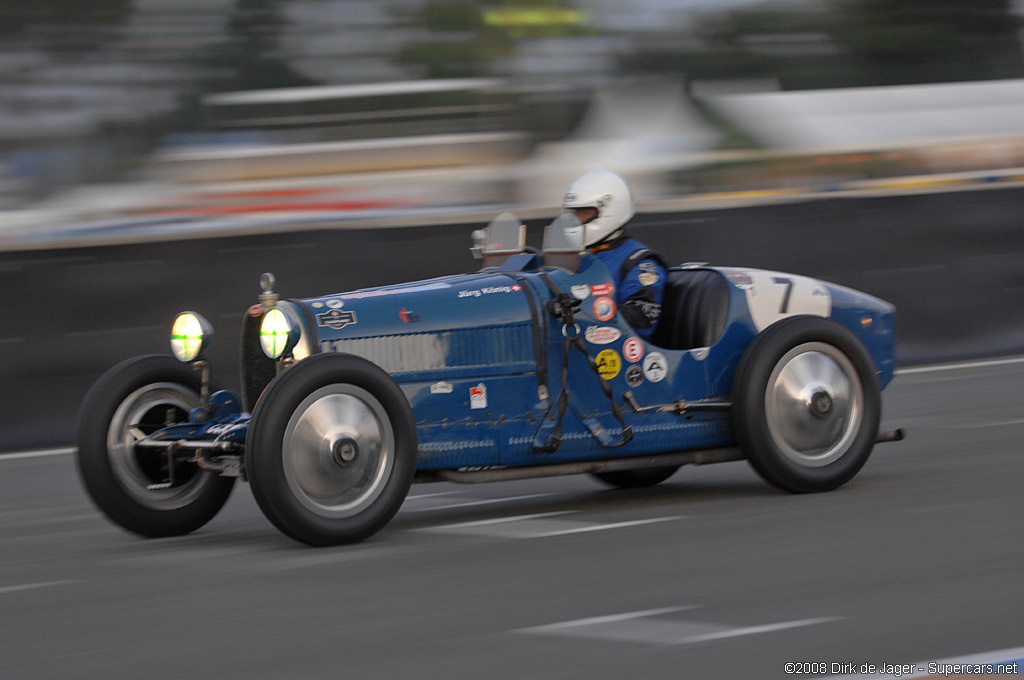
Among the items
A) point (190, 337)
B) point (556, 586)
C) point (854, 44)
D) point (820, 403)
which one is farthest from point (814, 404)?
point (854, 44)

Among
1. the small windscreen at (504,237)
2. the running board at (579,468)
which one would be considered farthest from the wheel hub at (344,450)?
the small windscreen at (504,237)

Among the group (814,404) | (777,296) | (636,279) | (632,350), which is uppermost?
(636,279)

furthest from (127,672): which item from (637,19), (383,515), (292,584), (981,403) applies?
(637,19)

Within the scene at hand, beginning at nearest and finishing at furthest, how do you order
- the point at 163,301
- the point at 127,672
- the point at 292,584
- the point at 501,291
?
the point at 127,672 → the point at 292,584 → the point at 501,291 → the point at 163,301

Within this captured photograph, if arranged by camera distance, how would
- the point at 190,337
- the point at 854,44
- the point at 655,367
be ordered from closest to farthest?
1. the point at 190,337
2. the point at 655,367
3. the point at 854,44

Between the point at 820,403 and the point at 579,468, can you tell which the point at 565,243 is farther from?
the point at 820,403

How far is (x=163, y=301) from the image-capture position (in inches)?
415

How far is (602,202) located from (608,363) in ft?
3.05

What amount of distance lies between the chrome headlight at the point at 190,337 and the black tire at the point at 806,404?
7.92ft

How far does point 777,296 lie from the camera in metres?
7.38

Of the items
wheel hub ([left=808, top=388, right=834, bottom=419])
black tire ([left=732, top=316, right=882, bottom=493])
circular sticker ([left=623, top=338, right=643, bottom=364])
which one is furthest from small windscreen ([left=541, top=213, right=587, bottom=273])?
wheel hub ([left=808, top=388, right=834, bottom=419])

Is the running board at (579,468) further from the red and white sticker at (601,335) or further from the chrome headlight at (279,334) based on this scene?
the chrome headlight at (279,334)

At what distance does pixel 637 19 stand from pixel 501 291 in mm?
7910

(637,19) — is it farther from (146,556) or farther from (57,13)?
(146,556)
